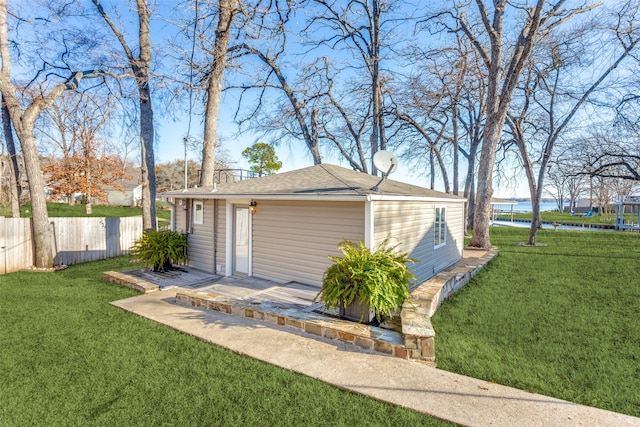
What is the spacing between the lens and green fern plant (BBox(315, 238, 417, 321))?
4430 millimetres

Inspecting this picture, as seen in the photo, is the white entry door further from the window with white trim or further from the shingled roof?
the window with white trim

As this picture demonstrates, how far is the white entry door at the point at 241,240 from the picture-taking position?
758cm

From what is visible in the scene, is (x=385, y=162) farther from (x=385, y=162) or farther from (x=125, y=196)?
(x=125, y=196)

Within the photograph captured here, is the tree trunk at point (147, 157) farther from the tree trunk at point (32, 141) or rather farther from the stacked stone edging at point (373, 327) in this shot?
the stacked stone edging at point (373, 327)

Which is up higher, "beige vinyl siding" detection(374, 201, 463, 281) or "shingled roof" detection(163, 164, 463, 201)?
"shingled roof" detection(163, 164, 463, 201)

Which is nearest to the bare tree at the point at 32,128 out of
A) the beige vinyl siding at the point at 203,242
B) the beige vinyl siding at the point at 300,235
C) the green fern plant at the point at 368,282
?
the beige vinyl siding at the point at 203,242

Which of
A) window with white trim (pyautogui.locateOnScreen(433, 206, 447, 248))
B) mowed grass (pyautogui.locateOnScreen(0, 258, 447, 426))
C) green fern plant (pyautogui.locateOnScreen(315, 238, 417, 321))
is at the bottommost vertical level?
mowed grass (pyautogui.locateOnScreen(0, 258, 447, 426))

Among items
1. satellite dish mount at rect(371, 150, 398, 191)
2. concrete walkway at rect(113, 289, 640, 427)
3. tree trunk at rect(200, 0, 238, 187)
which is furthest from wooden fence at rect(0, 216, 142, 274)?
satellite dish mount at rect(371, 150, 398, 191)

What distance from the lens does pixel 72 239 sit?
32.4ft

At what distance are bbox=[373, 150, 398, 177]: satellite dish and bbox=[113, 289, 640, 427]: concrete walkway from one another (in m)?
3.14

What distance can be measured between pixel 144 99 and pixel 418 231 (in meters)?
9.99

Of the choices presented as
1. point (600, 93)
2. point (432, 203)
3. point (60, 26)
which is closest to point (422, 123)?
point (600, 93)

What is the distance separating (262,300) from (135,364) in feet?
7.40

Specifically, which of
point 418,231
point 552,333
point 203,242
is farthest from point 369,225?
point 203,242
